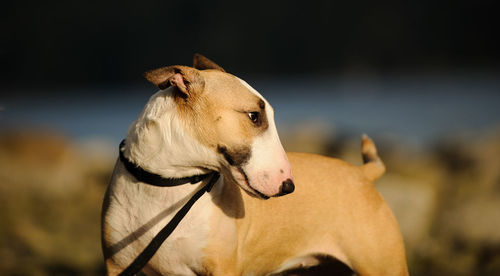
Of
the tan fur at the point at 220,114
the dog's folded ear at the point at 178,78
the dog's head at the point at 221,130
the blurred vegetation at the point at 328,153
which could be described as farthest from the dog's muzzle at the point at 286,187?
the blurred vegetation at the point at 328,153

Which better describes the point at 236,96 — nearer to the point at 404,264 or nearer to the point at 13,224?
the point at 404,264

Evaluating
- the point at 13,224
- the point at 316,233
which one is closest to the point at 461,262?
the point at 316,233

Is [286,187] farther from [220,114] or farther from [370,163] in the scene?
[370,163]

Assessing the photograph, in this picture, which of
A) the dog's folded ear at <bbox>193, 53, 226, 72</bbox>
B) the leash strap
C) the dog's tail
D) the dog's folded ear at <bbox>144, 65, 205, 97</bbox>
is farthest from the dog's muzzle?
the dog's tail

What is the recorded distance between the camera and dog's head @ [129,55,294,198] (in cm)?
196

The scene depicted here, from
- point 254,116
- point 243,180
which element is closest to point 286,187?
point 243,180

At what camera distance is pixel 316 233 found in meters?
2.62

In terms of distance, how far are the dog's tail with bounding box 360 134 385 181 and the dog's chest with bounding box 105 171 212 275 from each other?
3.76ft

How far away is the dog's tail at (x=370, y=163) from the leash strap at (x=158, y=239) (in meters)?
1.16

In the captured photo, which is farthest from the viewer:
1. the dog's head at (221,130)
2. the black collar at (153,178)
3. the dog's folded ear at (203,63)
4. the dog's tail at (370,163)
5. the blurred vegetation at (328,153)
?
the blurred vegetation at (328,153)

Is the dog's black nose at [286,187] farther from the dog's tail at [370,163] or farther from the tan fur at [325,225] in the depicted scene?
the dog's tail at [370,163]

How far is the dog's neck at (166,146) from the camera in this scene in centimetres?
202

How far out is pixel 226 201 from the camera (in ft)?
7.48

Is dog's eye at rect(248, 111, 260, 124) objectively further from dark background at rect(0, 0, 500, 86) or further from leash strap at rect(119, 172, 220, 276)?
dark background at rect(0, 0, 500, 86)
